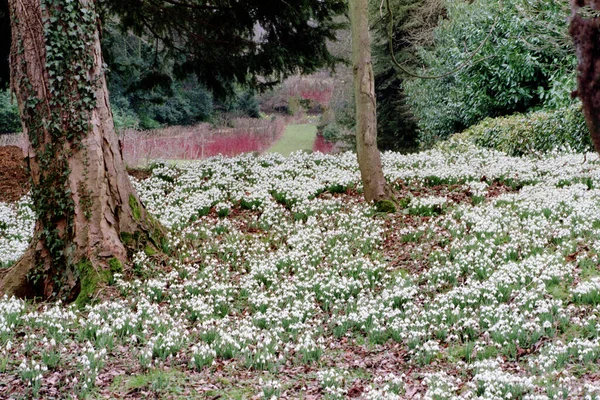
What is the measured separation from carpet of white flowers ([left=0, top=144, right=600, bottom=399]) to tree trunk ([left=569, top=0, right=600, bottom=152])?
106 inches

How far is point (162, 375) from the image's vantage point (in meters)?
4.74

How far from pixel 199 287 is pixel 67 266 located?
1593 mm

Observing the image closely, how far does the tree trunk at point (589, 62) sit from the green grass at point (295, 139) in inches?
1098

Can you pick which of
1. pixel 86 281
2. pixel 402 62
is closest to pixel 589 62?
pixel 86 281

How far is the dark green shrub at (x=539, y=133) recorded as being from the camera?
13336 millimetres

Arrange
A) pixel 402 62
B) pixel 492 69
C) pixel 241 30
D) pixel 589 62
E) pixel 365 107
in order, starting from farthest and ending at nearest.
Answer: pixel 402 62 < pixel 492 69 < pixel 241 30 < pixel 365 107 < pixel 589 62

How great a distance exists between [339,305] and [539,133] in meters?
9.76

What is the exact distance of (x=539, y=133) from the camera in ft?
46.5

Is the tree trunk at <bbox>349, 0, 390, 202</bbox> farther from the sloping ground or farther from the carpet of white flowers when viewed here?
the sloping ground

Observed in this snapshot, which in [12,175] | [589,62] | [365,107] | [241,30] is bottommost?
[12,175]

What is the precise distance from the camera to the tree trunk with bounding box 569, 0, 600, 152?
1906 mm

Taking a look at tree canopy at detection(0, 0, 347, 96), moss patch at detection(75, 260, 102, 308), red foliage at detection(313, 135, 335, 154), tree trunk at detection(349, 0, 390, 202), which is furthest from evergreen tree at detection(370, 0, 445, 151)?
moss patch at detection(75, 260, 102, 308)

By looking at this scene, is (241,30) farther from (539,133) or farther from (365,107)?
(539,133)

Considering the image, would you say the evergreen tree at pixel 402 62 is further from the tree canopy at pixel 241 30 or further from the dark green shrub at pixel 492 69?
the tree canopy at pixel 241 30
